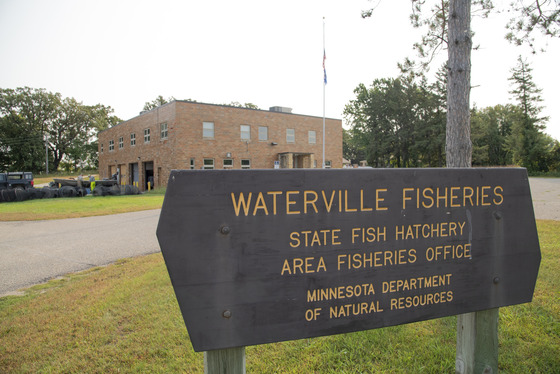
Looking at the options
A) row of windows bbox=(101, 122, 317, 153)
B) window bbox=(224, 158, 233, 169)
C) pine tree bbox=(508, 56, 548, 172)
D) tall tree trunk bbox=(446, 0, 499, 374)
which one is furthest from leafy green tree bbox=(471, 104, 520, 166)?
tall tree trunk bbox=(446, 0, 499, 374)

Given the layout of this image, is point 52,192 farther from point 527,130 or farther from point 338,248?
point 527,130

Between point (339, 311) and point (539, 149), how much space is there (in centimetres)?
5940

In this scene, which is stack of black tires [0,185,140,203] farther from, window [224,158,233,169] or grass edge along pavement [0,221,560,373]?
grass edge along pavement [0,221,560,373]

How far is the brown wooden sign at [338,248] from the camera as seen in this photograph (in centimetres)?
158

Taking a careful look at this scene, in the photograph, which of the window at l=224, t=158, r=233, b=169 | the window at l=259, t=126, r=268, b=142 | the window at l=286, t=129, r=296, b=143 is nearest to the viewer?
the window at l=224, t=158, r=233, b=169

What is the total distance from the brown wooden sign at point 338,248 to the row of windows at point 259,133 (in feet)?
98.6

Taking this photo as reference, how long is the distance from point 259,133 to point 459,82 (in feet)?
95.6

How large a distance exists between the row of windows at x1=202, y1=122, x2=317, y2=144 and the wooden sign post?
30037mm

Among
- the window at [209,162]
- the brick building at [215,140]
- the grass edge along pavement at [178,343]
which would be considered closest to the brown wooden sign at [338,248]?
the grass edge along pavement at [178,343]

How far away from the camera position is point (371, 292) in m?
1.86

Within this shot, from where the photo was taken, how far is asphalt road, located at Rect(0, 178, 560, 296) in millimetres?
5941

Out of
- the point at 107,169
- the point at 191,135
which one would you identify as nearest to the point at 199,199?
the point at 191,135

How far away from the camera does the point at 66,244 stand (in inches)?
317

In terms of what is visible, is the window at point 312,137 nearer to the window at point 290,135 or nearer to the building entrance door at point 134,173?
the window at point 290,135
